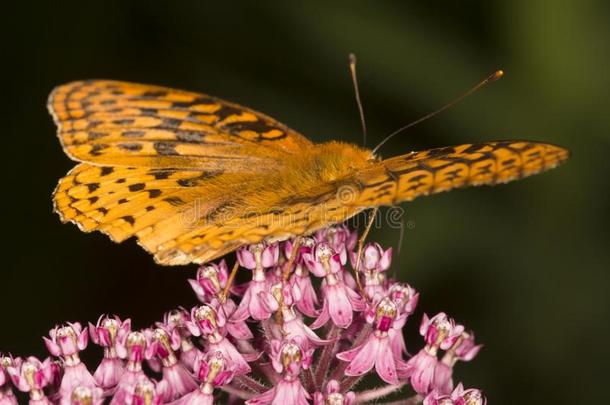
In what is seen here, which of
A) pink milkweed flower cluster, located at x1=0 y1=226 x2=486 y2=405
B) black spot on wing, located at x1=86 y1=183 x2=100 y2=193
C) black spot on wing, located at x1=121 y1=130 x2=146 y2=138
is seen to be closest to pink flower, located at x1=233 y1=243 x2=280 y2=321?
pink milkweed flower cluster, located at x1=0 y1=226 x2=486 y2=405

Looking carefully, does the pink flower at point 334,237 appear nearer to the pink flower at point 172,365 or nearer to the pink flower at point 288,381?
the pink flower at point 288,381

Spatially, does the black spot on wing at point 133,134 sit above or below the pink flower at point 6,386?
above

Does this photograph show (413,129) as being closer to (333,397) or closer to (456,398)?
(456,398)

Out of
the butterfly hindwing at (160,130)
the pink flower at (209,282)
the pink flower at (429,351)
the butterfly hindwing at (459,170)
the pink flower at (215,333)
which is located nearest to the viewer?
the butterfly hindwing at (459,170)

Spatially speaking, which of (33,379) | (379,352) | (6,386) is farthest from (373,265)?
(6,386)

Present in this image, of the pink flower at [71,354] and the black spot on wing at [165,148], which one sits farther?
the black spot on wing at [165,148]

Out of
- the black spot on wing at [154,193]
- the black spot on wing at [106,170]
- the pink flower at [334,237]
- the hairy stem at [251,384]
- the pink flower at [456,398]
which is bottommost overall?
the hairy stem at [251,384]

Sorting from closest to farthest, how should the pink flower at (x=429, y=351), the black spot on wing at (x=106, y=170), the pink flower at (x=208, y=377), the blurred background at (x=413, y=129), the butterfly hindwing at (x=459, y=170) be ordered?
the butterfly hindwing at (x=459, y=170) → the pink flower at (x=208, y=377) → the pink flower at (x=429, y=351) → the black spot on wing at (x=106, y=170) → the blurred background at (x=413, y=129)

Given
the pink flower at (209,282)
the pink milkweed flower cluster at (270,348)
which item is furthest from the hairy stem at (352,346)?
the pink flower at (209,282)
